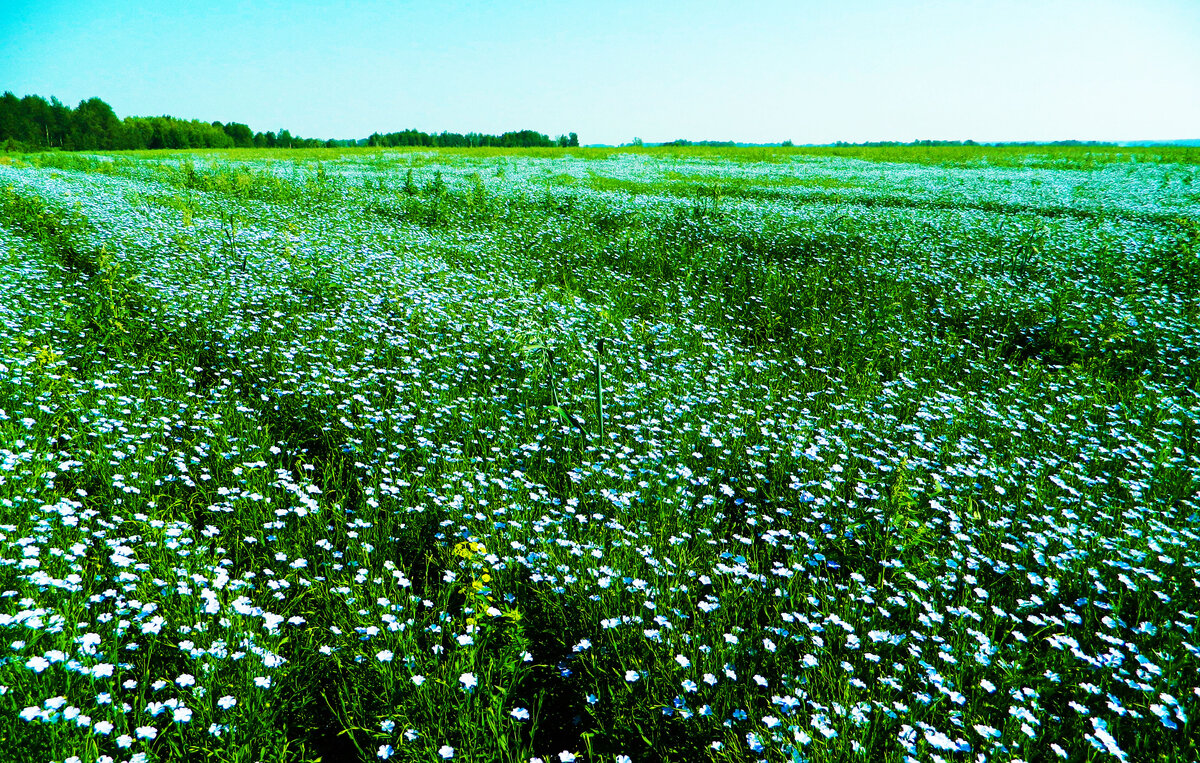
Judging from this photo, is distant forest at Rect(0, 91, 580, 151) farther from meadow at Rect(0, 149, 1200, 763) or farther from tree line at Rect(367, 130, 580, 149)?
meadow at Rect(0, 149, 1200, 763)

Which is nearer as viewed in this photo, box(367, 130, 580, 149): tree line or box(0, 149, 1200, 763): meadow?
box(0, 149, 1200, 763): meadow

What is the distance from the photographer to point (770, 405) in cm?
535

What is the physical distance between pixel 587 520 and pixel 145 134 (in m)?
117

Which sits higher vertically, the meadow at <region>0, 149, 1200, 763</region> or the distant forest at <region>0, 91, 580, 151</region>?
the distant forest at <region>0, 91, 580, 151</region>

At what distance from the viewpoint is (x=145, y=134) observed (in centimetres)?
9494

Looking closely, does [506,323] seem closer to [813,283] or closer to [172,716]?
[813,283]

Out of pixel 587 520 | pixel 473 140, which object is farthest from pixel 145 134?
pixel 587 520

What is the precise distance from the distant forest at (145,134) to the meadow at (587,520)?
9461cm

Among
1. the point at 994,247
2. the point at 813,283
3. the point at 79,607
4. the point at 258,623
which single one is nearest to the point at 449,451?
the point at 258,623

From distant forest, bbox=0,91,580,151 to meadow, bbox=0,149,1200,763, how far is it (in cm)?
9461

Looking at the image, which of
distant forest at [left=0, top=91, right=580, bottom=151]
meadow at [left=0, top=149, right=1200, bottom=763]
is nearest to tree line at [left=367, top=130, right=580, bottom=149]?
distant forest at [left=0, top=91, right=580, bottom=151]

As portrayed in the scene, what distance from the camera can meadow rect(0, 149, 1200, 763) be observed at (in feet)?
7.80

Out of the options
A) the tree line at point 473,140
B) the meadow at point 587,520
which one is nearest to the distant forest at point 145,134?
the tree line at point 473,140

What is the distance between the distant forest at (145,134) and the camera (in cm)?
9244
